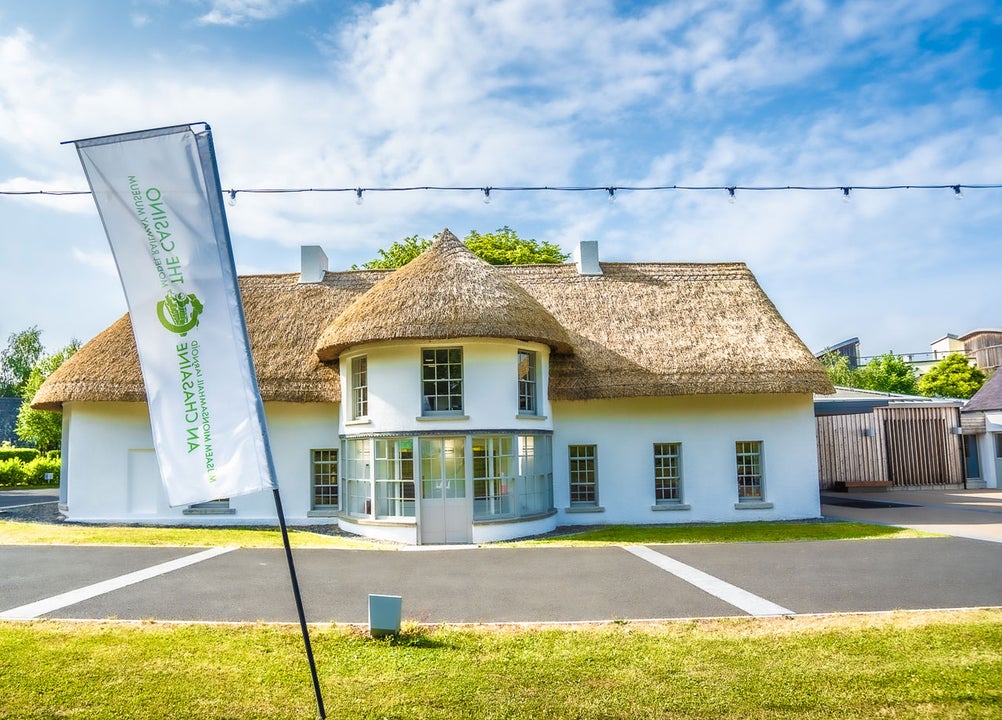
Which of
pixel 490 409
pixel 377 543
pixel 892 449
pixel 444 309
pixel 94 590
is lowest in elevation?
pixel 377 543

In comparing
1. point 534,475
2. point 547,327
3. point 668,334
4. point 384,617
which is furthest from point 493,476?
point 384,617

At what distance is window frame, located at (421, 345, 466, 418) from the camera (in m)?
15.2

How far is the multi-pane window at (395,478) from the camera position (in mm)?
14984

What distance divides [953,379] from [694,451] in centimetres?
3339

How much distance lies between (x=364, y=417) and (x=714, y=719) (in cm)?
1152

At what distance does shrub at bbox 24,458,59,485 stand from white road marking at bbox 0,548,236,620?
27386 mm

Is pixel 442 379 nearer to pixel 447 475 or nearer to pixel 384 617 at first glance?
pixel 447 475

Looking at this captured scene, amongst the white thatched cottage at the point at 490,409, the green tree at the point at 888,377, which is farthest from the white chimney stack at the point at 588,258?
the green tree at the point at 888,377

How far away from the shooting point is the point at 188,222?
529 cm

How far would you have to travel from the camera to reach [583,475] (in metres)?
17.7

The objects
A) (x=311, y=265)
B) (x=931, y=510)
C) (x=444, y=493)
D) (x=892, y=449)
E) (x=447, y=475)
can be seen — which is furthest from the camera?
(x=892, y=449)

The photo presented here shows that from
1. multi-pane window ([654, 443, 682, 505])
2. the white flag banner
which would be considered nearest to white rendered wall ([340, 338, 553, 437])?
multi-pane window ([654, 443, 682, 505])

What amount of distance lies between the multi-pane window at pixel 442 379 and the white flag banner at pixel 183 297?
32.6ft

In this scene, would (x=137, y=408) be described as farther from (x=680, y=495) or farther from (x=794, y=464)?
(x=794, y=464)
